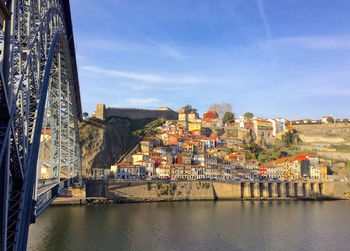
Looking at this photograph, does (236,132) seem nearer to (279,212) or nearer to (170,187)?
(170,187)

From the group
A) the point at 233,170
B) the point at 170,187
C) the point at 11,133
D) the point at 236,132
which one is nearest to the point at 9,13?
the point at 11,133

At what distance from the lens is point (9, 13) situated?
6.95 meters

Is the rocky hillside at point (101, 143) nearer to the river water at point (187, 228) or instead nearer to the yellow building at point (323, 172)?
the river water at point (187, 228)

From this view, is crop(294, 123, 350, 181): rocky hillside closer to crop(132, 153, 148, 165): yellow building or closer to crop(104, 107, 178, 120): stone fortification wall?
crop(104, 107, 178, 120): stone fortification wall

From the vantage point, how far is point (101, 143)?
5575 cm

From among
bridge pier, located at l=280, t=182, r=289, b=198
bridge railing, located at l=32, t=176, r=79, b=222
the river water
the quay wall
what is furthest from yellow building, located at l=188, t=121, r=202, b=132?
bridge railing, located at l=32, t=176, r=79, b=222

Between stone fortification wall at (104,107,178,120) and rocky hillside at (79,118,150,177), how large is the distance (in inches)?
219

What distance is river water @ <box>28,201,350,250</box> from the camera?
75.6ft

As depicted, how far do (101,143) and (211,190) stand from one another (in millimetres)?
18681

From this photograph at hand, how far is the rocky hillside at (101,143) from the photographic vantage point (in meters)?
53.5

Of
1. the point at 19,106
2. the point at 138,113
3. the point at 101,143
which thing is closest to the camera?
the point at 19,106

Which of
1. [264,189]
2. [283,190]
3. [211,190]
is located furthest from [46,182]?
[283,190]

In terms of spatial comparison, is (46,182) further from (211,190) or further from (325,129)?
(325,129)

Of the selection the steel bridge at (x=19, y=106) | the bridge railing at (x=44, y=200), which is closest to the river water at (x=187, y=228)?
the bridge railing at (x=44, y=200)
